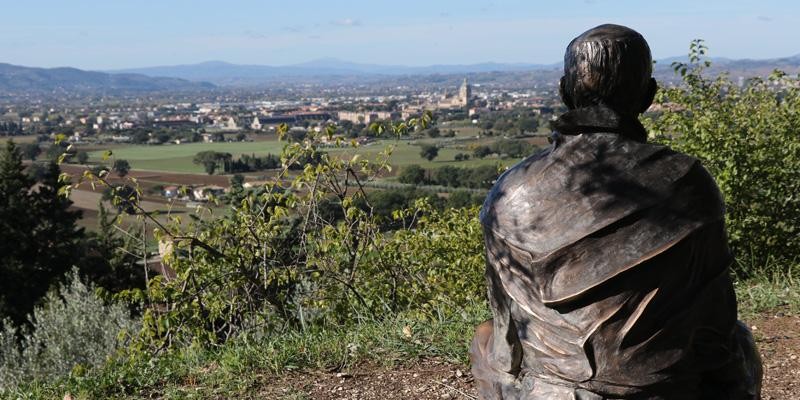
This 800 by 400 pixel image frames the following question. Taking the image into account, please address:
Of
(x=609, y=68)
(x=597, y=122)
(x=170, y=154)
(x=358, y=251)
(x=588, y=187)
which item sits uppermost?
(x=609, y=68)

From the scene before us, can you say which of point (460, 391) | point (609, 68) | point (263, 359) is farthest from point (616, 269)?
point (263, 359)

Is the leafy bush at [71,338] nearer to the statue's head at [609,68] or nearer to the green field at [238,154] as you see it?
the statue's head at [609,68]

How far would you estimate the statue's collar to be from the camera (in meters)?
2.28

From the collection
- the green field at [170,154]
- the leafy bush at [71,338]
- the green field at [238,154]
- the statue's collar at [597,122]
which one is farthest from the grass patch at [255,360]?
the green field at [170,154]

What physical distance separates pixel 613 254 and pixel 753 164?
6564mm

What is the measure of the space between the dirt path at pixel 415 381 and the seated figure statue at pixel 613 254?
2876 mm

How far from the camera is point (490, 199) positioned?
2.43 meters

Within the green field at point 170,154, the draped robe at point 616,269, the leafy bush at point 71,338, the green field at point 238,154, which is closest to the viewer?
the draped robe at point 616,269

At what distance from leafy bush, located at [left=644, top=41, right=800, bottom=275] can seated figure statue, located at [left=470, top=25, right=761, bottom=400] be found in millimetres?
5450

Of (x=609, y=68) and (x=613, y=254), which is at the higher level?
(x=609, y=68)

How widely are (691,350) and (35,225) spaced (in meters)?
23.7

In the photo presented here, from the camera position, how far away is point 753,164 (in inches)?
317

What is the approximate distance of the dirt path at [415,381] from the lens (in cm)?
521

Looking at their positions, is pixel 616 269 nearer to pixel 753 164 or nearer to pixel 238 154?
pixel 753 164
